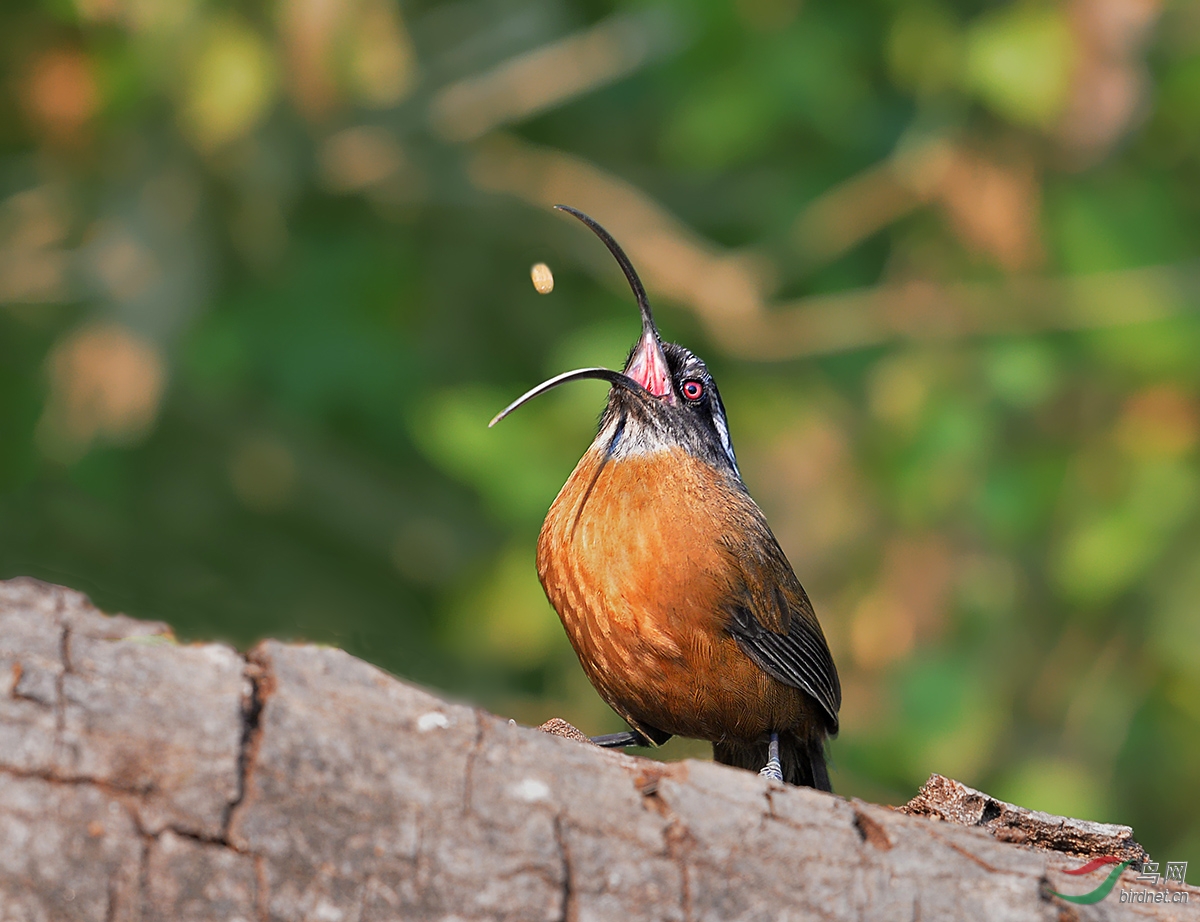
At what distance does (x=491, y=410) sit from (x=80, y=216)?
4309 millimetres

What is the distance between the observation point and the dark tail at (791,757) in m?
5.62

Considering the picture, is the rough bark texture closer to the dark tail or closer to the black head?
the dark tail

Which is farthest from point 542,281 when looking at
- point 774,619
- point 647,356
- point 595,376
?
point 774,619

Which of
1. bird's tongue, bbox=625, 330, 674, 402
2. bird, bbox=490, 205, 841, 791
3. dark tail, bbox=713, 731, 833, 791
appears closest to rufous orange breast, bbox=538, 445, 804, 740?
bird, bbox=490, 205, 841, 791

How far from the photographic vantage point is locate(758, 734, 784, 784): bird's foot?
528 centimetres

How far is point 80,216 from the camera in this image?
10.6m

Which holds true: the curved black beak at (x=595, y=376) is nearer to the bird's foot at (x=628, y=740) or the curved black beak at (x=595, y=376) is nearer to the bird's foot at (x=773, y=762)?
the bird's foot at (x=628, y=740)

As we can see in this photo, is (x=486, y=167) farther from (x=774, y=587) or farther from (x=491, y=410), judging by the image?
(x=774, y=587)

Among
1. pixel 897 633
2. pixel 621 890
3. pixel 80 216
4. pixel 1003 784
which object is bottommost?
pixel 621 890

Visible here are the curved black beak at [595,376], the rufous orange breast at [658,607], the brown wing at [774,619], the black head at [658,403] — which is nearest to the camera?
the rufous orange breast at [658,607]

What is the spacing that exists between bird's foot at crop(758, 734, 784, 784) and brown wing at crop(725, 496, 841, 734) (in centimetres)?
25

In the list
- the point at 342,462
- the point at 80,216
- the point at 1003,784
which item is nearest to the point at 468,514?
the point at 342,462

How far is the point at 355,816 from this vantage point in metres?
2.94

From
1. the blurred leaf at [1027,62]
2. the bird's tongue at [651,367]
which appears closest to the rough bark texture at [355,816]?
the bird's tongue at [651,367]
